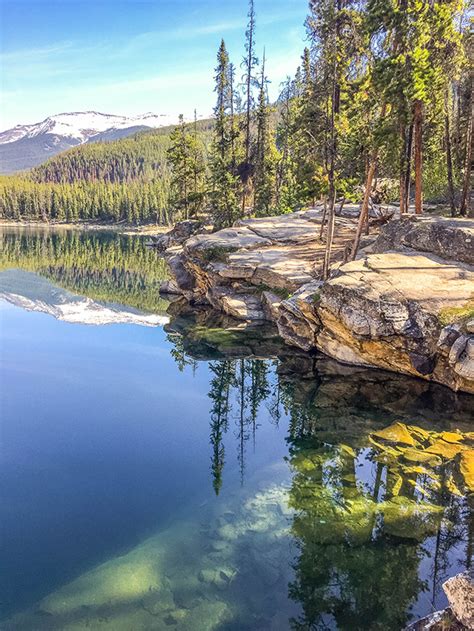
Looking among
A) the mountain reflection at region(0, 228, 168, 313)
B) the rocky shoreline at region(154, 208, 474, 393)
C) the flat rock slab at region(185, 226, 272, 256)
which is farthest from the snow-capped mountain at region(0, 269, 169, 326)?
the rocky shoreline at region(154, 208, 474, 393)

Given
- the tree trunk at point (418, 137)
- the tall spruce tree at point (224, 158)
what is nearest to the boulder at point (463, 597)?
the tree trunk at point (418, 137)

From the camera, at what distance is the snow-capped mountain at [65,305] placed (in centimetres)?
3703

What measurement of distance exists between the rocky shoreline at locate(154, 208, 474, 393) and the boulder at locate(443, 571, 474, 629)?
12421mm

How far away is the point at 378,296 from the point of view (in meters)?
21.5

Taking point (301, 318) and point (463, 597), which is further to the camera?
point (301, 318)

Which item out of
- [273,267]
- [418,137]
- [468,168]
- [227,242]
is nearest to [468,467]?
[273,267]

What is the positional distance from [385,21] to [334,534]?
83.8 ft

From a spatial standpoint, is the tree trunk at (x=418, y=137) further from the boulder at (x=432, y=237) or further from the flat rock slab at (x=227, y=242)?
the flat rock slab at (x=227, y=242)

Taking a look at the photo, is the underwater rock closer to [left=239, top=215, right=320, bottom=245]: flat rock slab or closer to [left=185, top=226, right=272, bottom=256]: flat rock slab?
[left=185, top=226, right=272, bottom=256]: flat rock slab

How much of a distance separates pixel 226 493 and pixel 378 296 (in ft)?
39.5

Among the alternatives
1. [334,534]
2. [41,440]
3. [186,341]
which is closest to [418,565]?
[334,534]

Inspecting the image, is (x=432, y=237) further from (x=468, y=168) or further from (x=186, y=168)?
(x=186, y=168)

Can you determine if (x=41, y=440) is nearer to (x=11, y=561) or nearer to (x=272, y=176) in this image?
(x=11, y=561)

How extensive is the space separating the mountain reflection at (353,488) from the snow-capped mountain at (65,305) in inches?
593
